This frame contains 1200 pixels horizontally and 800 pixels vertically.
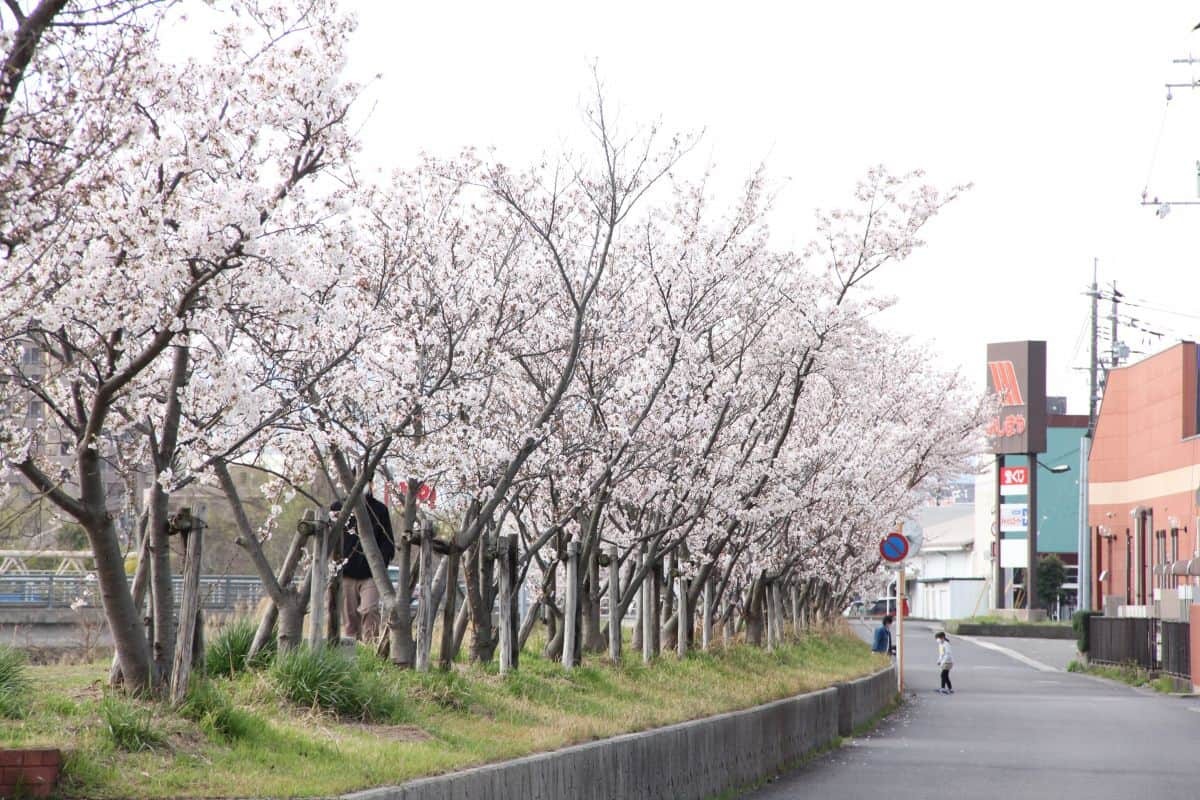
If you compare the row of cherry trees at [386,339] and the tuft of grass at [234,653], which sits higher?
the row of cherry trees at [386,339]

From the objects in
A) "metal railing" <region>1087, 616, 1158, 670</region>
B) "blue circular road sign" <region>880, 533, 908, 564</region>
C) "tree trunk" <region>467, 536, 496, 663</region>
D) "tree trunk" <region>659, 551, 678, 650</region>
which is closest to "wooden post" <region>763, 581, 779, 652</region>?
"blue circular road sign" <region>880, 533, 908, 564</region>

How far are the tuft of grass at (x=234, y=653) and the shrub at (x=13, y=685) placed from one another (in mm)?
1611

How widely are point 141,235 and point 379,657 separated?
585 centimetres

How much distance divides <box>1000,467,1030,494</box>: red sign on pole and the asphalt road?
47.4 meters

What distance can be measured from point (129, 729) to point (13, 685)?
153cm

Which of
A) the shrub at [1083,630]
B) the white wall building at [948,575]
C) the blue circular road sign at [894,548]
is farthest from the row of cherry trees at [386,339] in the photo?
the white wall building at [948,575]

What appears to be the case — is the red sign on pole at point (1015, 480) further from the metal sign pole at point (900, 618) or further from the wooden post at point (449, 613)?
the wooden post at point (449, 613)

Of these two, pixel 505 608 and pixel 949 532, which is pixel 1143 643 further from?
pixel 949 532

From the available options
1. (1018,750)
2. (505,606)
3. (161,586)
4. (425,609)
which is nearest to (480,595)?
(505,606)

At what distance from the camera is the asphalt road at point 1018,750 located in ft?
45.5

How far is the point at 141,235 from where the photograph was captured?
8062 mm

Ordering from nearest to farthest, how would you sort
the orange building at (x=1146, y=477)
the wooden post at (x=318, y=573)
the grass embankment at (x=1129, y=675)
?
the wooden post at (x=318, y=573)
the grass embankment at (x=1129, y=675)
the orange building at (x=1146, y=477)

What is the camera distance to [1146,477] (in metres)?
52.5

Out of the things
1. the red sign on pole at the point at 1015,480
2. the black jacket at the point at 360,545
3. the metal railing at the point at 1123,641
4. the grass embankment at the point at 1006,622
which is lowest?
the grass embankment at the point at 1006,622
